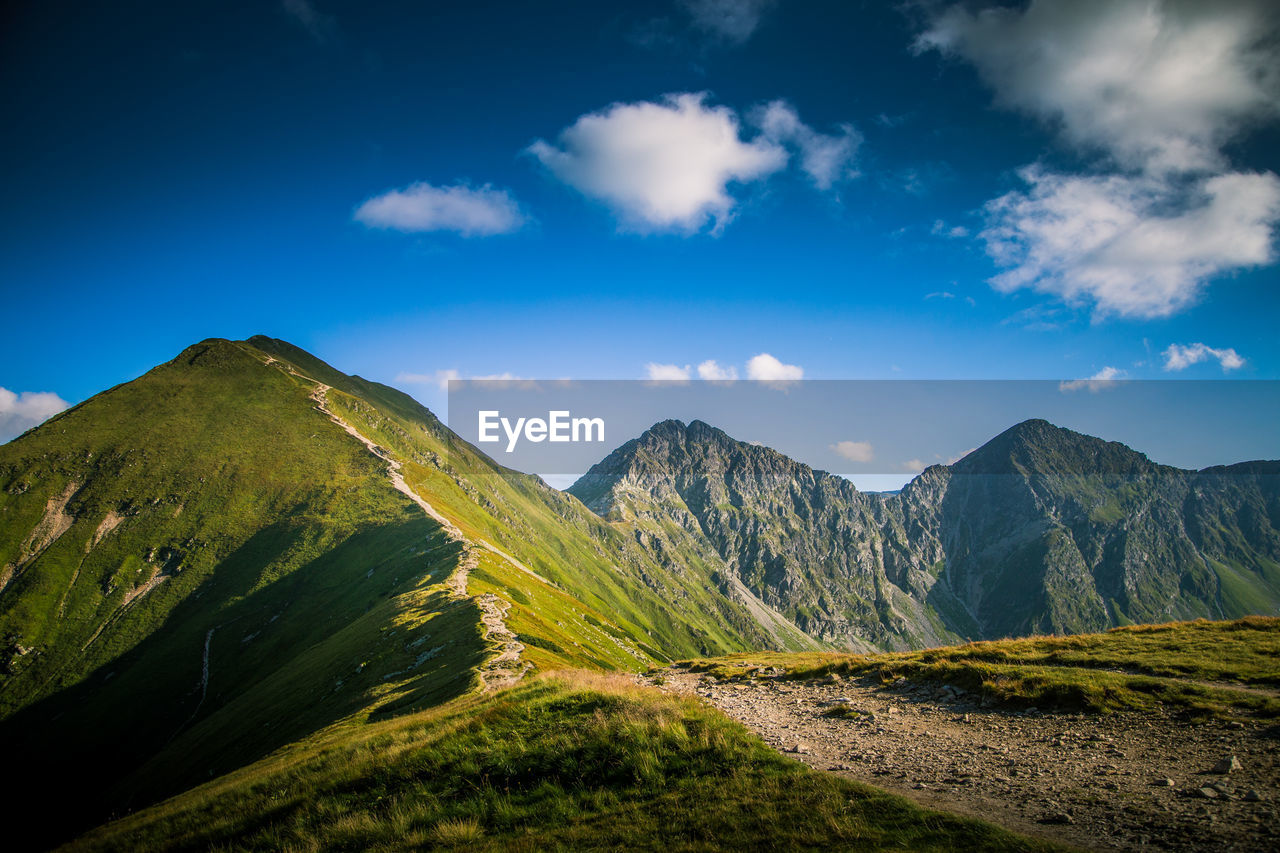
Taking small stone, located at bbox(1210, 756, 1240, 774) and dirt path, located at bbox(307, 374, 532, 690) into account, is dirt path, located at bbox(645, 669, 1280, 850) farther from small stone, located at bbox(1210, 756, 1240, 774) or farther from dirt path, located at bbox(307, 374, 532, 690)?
dirt path, located at bbox(307, 374, 532, 690)

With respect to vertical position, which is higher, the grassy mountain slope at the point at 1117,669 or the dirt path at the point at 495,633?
the grassy mountain slope at the point at 1117,669

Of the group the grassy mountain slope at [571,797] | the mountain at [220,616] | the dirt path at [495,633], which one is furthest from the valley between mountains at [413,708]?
the mountain at [220,616]

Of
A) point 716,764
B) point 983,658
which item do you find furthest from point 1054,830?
point 983,658

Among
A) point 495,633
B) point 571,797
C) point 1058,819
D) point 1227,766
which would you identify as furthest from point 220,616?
point 1227,766

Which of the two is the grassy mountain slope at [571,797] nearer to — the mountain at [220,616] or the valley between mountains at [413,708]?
the valley between mountains at [413,708]

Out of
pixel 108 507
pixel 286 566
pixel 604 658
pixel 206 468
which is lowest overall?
pixel 604 658

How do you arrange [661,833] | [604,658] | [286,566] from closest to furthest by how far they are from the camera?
1. [661,833]
2. [604,658]
3. [286,566]

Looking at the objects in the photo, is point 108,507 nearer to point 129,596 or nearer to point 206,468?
point 206,468
